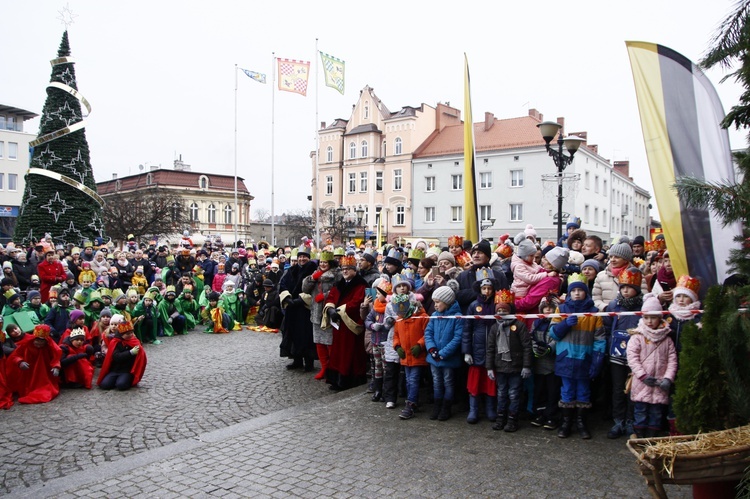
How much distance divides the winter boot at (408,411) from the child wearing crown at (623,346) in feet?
7.73

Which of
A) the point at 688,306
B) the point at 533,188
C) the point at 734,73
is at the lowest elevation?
the point at 688,306

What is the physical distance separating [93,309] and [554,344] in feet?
30.2

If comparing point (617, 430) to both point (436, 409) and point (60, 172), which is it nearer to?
point (436, 409)

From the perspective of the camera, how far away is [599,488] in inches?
187

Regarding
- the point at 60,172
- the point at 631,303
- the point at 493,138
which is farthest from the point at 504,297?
the point at 493,138

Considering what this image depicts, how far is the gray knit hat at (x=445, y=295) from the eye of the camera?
700cm

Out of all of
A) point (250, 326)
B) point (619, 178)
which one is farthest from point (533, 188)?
point (250, 326)

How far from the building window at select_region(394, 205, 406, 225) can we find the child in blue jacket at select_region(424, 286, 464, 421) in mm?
51583

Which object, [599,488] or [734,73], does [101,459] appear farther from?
[734,73]

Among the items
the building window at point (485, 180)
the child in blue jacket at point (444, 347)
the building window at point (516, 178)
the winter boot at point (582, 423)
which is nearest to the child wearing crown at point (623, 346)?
the winter boot at point (582, 423)

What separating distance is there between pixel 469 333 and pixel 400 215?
5224 cm

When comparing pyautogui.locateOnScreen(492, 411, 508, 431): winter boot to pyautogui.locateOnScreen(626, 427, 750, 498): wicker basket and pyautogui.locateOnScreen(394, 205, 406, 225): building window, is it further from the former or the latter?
pyautogui.locateOnScreen(394, 205, 406, 225): building window

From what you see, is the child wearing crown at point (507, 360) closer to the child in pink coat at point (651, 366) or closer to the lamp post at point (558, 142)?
the child in pink coat at point (651, 366)

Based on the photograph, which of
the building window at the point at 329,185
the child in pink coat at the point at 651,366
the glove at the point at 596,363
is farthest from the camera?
the building window at the point at 329,185
